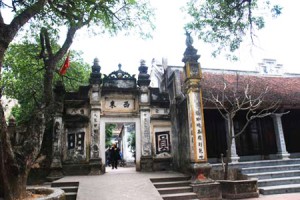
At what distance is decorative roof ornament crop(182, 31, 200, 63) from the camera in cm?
915

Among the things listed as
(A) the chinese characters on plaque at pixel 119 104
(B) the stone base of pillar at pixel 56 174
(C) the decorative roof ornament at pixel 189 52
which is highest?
(C) the decorative roof ornament at pixel 189 52

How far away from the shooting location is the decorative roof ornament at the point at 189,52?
9.15 m

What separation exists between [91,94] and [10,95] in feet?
18.6

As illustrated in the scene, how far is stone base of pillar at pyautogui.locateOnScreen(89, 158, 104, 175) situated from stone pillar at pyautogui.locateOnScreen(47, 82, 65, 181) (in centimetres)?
115

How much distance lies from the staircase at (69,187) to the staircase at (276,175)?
5874 mm

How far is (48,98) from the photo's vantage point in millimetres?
6219

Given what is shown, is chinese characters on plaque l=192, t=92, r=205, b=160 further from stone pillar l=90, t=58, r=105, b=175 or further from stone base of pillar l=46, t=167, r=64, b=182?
stone base of pillar l=46, t=167, r=64, b=182

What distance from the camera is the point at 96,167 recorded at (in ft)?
33.1

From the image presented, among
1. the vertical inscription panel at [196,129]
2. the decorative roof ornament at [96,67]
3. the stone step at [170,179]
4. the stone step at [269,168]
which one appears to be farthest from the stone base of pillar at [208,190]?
the decorative roof ornament at [96,67]

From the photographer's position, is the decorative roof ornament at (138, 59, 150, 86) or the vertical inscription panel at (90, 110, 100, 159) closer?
the vertical inscription panel at (90, 110, 100, 159)

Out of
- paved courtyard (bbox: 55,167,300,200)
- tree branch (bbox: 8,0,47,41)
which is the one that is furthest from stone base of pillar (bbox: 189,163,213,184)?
tree branch (bbox: 8,0,47,41)

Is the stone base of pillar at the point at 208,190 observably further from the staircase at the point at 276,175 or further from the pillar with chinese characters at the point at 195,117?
the staircase at the point at 276,175

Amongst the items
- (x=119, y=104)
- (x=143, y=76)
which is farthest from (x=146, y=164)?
(x=143, y=76)

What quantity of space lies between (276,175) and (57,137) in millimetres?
8676
